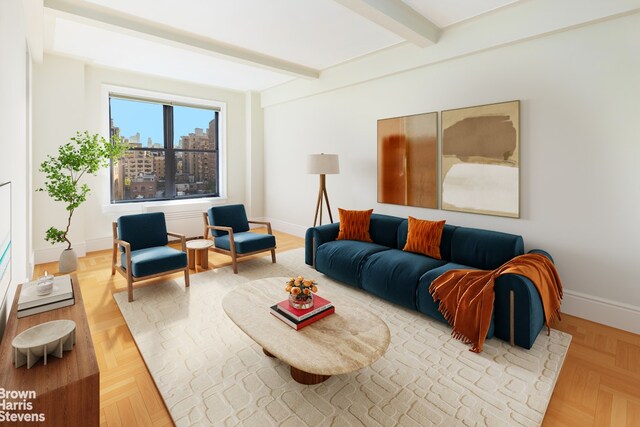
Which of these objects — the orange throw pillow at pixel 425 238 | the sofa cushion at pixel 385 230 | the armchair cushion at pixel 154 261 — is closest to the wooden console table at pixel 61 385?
the armchair cushion at pixel 154 261

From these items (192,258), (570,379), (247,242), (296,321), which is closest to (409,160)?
(247,242)

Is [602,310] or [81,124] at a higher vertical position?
[81,124]

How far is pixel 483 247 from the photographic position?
3.35 m

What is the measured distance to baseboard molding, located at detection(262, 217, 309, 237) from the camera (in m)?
6.49

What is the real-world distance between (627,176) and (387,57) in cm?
303

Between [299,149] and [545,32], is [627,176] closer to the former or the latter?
[545,32]

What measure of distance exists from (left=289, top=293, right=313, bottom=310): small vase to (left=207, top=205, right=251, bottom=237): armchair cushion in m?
2.75

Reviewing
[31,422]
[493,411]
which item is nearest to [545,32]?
[493,411]

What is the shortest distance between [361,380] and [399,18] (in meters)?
3.37

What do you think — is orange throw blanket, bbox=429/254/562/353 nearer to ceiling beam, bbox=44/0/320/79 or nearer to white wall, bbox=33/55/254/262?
ceiling beam, bbox=44/0/320/79

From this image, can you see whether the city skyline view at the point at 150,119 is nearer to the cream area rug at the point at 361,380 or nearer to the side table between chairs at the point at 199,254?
the side table between chairs at the point at 199,254

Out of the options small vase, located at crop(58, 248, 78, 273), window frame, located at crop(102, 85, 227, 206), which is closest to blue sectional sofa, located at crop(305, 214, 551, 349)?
small vase, located at crop(58, 248, 78, 273)

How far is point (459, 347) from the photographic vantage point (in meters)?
2.62

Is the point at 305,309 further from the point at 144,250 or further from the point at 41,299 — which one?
the point at 144,250
